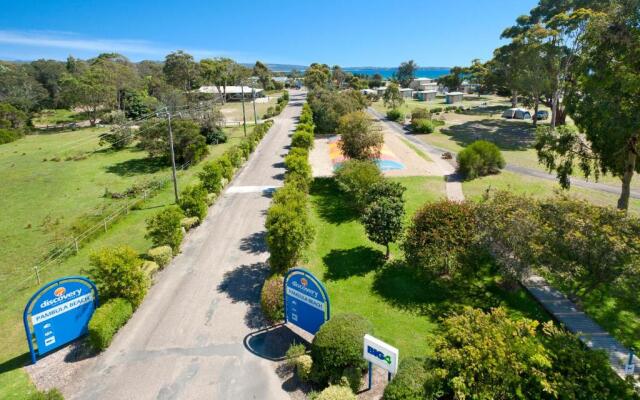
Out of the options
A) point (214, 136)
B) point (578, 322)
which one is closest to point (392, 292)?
point (578, 322)

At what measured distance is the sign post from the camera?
1129cm

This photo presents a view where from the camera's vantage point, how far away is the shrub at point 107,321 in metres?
14.4

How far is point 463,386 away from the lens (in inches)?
382

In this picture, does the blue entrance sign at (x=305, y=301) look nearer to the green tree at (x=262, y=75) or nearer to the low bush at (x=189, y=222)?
the low bush at (x=189, y=222)

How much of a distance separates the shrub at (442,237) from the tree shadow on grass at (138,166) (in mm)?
33463

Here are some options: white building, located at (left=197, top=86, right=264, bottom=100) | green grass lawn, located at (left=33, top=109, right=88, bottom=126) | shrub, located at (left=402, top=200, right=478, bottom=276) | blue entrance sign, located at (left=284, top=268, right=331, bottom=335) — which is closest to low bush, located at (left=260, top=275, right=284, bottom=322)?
blue entrance sign, located at (left=284, top=268, right=331, bottom=335)

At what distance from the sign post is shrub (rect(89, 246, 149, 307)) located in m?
10.7

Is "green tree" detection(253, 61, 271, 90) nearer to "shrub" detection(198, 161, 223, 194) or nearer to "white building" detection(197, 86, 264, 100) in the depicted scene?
"white building" detection(197, 86, 264, 100)

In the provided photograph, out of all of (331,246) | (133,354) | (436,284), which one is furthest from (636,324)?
(133,354)

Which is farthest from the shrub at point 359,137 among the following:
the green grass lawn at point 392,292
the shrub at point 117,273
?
the shrub at point 117,273

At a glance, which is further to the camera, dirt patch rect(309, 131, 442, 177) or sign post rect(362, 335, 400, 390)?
dirt patch rect(309, 131, 442, 177)

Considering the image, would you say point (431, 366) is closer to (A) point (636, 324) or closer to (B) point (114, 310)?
(A) point (636, 324)

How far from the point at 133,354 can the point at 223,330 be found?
3446 mm

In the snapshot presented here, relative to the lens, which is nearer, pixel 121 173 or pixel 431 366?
pixel 431 366
